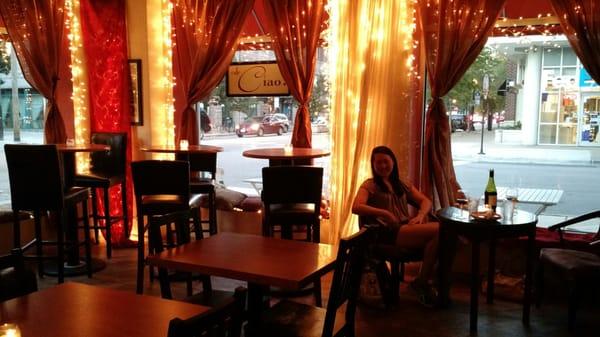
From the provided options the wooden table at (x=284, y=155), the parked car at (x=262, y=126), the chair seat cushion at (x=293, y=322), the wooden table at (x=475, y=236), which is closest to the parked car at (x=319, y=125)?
the parked car at (x=262, y=126)

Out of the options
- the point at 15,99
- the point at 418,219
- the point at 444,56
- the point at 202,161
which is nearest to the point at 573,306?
the point at 418,219

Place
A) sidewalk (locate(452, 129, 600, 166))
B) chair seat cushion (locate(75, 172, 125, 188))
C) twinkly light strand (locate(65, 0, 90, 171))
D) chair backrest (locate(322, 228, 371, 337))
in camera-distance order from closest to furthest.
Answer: chair backrest (locate(322, 228, 371, 337)) → sidewalk (locate(452, 129, 600, 166)) → chair seat cushion (locate(75, 172, 125, 188)) → twinkly light strand (locate(65, 0, 90, 171))

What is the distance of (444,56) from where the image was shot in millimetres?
4266

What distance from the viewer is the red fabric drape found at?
5.28 meters

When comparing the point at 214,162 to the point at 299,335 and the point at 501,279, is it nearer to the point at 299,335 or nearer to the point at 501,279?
the point at 501,279

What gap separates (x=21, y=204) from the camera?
4137mm

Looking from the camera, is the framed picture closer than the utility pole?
Yes

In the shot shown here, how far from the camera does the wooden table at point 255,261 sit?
7.36 feet

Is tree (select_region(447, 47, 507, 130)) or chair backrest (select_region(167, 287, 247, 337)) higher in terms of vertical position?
tree (select_region(447, 47, 507, 130))

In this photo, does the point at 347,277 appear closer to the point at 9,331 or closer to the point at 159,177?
the point at 9,331

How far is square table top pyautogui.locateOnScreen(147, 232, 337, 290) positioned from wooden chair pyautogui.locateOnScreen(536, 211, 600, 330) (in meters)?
1.62

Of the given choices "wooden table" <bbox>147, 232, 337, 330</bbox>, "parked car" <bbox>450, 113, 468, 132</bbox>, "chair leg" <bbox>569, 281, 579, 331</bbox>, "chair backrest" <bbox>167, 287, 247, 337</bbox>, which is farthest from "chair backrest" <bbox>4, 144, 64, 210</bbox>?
"chair leg" <bbox>569, 281, 579, 331</bbox>

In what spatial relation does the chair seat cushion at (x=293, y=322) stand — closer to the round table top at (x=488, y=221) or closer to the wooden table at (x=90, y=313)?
the wooden table at (x=90, y=313)

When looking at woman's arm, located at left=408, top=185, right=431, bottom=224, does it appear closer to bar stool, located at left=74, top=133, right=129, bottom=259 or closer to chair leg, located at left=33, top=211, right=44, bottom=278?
bar stool, located at left=74, top=133, right=129, bottom=259
